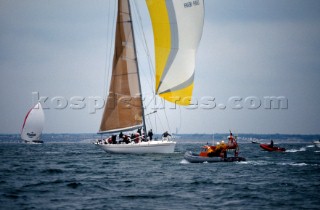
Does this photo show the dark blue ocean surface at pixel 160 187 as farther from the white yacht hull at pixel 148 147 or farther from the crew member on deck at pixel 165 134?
the crew member on deck at pixel 165 134

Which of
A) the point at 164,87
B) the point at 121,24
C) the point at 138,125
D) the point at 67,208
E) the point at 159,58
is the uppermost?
the point at 121,24

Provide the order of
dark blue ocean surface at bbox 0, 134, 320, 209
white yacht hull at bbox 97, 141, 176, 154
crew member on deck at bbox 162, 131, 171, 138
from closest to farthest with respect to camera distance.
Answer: dark blue ocean surface at bbox 0, 134, 320, 209 < white yacht hull at bbox 97, 141, 176, 154 < crew member on deck at bbox 162, 131, 171, 138

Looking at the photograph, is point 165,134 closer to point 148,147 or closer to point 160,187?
Answer: point 148,147

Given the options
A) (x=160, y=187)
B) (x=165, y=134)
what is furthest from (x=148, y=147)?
(x=160, y=187)

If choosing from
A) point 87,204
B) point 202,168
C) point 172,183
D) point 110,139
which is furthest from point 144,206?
point 110,139

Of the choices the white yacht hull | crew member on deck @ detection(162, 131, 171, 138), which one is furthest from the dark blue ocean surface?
crew member on deck @ detection(162, 131, 171, 138)

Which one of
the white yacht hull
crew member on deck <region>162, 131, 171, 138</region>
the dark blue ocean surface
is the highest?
crew member on deck <region>162, 131, 171, 138</region>

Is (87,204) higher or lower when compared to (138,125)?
lower

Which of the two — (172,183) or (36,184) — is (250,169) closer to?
(172,183)

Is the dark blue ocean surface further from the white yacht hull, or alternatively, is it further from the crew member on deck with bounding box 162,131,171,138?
the crew member on deck with bounding box 162,131,171,138

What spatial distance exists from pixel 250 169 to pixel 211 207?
14969mm

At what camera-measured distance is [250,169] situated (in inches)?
1332

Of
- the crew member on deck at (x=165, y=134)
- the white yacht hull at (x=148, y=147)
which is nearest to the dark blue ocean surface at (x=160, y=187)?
the white yacht hull at (x=148, y=147)

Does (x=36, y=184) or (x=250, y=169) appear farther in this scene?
(x=250, y=169)
